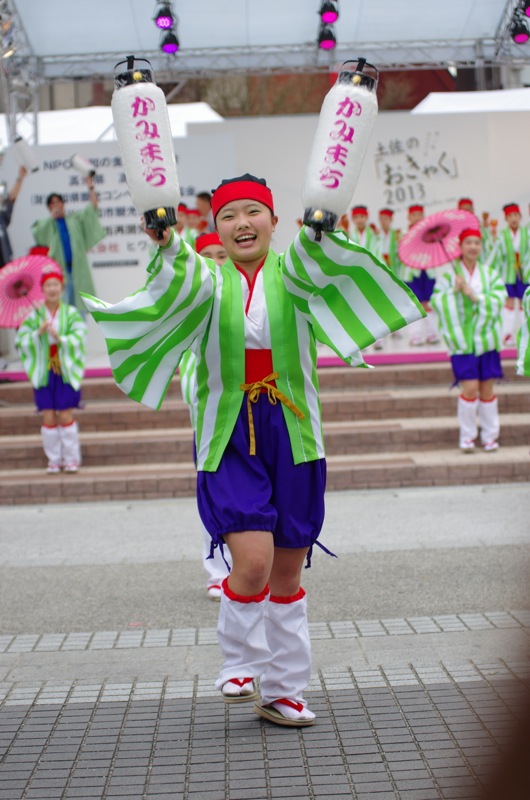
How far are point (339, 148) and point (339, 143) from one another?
0.07 ft

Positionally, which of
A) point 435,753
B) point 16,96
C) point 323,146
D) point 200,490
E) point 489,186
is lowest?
point 435,753

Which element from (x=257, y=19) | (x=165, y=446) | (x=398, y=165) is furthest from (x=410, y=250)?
(x=398, y=165)

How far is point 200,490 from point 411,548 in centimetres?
320

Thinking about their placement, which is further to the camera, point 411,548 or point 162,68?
point 162,68

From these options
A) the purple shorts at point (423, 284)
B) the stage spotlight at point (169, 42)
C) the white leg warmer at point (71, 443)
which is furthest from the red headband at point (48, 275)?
the purple shorts at point (423, 284)

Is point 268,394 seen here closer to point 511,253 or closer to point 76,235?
point 76,235

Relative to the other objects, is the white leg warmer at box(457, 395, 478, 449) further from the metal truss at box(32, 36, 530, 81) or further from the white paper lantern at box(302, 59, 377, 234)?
the white paper lantern at box(302, 59, 377, 234)

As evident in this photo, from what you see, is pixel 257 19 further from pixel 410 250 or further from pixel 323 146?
pixel 323 146

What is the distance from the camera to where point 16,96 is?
46.9 ft

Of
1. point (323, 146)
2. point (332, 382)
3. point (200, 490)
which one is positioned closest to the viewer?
point (323, 146)

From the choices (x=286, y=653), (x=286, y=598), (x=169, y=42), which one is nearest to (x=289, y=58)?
(x=169, y=42)

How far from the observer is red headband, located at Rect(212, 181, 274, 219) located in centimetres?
397

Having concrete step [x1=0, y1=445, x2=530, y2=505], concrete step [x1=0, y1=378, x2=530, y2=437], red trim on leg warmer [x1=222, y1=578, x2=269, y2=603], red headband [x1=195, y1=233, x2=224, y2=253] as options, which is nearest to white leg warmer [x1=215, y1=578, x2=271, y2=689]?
red trim on leg warmer [x1=222, y1=578, x2=269, y2=603]

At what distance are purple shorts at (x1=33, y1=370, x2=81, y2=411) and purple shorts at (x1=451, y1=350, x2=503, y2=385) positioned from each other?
3.45m
